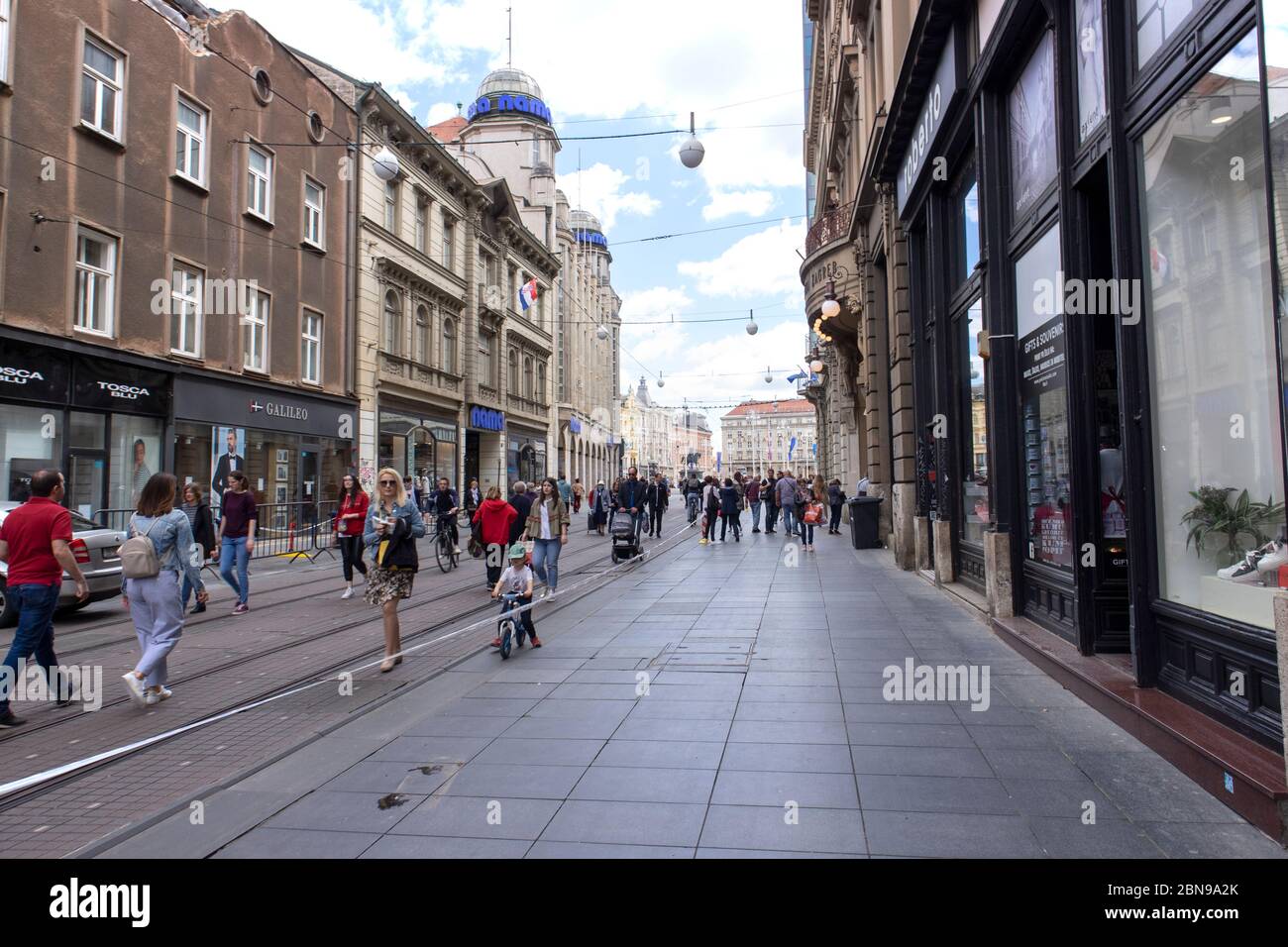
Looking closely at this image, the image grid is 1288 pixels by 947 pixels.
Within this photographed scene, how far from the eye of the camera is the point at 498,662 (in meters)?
7.53

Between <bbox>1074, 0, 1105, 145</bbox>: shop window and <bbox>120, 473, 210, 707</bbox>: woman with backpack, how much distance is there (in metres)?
7.50

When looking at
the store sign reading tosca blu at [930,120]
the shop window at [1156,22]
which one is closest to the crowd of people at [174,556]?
A: the shop window at [1156,22]

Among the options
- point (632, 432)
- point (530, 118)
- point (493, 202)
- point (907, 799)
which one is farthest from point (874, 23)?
point (632, 432)

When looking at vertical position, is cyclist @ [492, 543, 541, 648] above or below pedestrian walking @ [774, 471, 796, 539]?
below

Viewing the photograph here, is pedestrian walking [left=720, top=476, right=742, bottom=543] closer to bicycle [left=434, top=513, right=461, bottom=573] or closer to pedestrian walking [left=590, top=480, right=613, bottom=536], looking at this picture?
pedestrian walking [left=590, top=480, right=613, bottom=536]

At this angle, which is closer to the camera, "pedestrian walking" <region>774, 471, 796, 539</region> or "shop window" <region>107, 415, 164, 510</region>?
"shop window" <region>107, 415, 164, 510</region>

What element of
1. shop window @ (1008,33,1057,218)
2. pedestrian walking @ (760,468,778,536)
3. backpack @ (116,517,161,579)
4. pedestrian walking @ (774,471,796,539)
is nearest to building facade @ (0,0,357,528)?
backpack @ (116,517,161,579)

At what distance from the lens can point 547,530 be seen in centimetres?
1106

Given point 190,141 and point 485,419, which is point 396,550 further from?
point 485,419

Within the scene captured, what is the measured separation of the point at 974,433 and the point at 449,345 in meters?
25.3

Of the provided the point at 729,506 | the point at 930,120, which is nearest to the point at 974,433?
the point at 930,120

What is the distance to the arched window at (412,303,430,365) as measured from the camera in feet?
96.0

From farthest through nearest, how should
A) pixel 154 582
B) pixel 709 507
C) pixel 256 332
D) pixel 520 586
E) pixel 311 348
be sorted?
pixel 311 348 < pixel 709 507 < pixel 256 332 < pixel 520 586 < pixel 154 582
